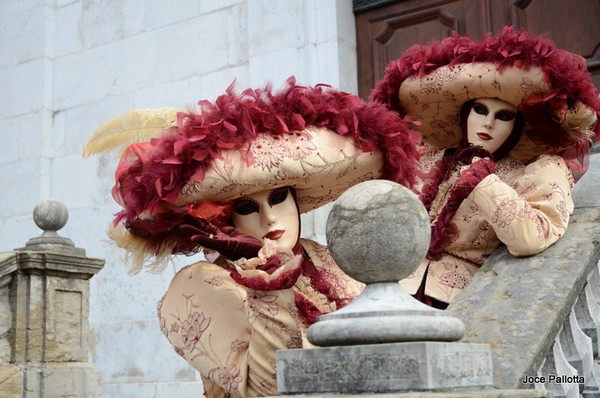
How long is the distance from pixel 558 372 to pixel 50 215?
4020 mm

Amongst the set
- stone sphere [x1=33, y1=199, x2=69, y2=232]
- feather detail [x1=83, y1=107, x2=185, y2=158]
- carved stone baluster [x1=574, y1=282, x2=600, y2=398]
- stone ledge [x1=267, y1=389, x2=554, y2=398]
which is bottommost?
stone ledge [x1=267, y1=389, x2=554, y2=398]

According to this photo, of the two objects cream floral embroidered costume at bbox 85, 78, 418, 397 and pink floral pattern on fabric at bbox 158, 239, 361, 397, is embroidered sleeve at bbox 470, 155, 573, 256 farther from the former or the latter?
pink floral pattern on fabric at bbox 158, 239, 361, 397

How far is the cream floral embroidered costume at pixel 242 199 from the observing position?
2.43m

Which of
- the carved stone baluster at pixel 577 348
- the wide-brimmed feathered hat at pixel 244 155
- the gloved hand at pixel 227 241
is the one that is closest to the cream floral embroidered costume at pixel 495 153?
the carved stone baluster at pixel 577 348

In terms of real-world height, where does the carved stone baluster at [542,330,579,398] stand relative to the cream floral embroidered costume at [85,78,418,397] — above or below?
below

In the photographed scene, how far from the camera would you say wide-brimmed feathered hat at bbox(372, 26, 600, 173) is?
3.15 meters

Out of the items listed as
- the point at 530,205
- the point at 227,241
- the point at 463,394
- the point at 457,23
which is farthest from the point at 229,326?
the point at 457,23

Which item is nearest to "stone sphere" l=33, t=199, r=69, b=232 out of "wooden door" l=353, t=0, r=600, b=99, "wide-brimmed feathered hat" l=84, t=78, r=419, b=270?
"wooden door" l=353, t=0, r=600, b=99

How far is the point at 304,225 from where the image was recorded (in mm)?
5277

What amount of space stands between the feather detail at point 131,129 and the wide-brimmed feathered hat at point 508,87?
99 cm

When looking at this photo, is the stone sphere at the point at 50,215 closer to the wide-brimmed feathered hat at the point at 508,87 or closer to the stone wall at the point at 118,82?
the stone wall at the point at 118,82

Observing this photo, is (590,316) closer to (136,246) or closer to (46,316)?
(136,246)

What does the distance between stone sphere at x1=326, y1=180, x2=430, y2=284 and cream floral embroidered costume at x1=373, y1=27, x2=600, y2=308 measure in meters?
0.97

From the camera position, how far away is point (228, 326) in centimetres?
255
